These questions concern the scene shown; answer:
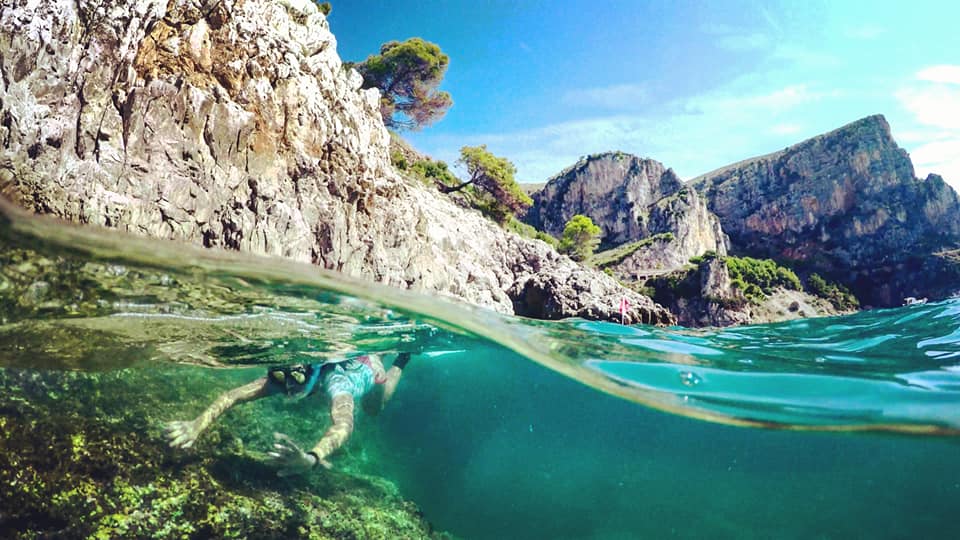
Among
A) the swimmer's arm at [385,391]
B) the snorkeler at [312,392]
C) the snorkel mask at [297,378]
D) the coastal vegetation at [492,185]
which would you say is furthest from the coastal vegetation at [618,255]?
the snorkel mask at [297,378]

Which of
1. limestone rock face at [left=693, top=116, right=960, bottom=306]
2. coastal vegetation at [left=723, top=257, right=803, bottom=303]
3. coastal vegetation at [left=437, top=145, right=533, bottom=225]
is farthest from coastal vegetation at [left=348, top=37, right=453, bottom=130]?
→ limestone rock face at [left=693, top=116, right=960, bottom=306]

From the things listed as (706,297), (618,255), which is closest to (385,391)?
(706,297)

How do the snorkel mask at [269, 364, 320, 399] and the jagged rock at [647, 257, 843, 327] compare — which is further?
the jagged rock at [647, 257, 843, 327]

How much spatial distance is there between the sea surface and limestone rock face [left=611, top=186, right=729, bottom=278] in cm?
5650

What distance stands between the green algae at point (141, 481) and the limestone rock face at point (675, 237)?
6333 centimetres

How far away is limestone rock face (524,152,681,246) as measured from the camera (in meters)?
93.2

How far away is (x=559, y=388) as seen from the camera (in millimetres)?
11109

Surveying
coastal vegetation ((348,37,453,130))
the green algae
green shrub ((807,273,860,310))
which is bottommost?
the green algae

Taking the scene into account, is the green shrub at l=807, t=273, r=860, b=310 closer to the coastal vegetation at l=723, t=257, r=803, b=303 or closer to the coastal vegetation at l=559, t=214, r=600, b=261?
the coastal vegetation at l=723, t=257, r=803, b=303

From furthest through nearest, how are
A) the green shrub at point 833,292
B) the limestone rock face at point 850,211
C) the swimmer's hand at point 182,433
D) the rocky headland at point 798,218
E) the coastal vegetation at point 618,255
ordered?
the limestone rock face at point 850,211 → the green shrub at point 833,292 → the rocky headland at point 798,218 → the coastal vegetation at point 618,255 → the swimmer's hand at point 182,433

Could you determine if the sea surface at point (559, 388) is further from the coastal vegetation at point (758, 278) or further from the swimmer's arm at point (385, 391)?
the coastal vegetation at point (758, 278)

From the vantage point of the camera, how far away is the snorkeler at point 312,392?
7219 mm

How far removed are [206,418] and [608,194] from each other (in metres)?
97.2

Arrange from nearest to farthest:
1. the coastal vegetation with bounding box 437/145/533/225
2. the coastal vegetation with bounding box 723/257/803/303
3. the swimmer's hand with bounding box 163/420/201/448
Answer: the swimmer's hand with bounding box 163/420/201/448, the coastal vegetation with bounding box 437/145/533/225, the coastal vegetation with bounding box 723/257/803/303
